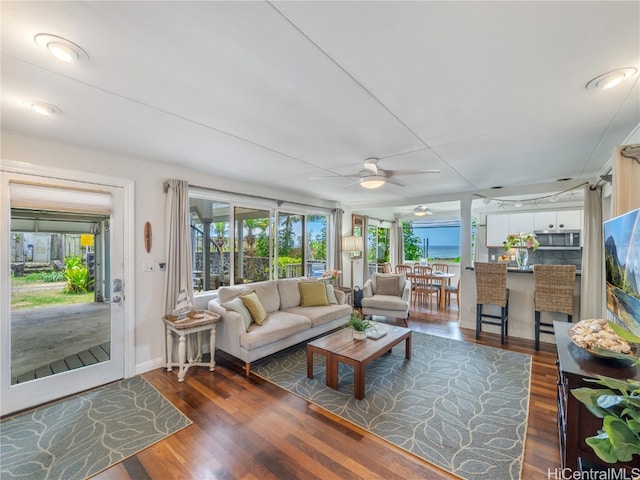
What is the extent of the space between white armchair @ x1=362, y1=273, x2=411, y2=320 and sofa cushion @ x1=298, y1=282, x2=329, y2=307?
3.31 ft

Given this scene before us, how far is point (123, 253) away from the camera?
10.4ft

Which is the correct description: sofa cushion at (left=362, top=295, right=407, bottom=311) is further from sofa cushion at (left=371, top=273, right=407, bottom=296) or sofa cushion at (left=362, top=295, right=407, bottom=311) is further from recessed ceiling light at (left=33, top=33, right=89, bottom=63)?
recessed ceiling light at (left=33, top=33, right=89, bottom=63)

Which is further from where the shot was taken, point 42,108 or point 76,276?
point 76,276

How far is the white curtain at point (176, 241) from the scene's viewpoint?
3.41 m

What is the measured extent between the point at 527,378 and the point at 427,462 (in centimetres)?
201

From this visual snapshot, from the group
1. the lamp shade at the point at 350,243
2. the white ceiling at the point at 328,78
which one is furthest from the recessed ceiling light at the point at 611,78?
the lamp shade at the point at 350,243

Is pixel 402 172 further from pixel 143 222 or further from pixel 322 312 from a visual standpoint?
pixel 143 222

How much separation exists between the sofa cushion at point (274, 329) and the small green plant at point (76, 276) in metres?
1.78

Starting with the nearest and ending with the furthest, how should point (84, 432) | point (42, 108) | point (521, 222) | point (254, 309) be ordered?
point (42, 108) < point (84, 432) < point (254, 309) < point (521, 222)

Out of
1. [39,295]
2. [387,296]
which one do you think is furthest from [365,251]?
[39,295]

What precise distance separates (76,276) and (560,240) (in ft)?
27.4

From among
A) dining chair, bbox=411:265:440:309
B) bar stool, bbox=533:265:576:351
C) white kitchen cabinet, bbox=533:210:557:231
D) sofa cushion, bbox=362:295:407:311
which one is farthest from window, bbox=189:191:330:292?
white kitchen cabinet, bbox=533:210:557:231

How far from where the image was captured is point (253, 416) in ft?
7.95

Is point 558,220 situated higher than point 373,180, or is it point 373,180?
point 373,180
